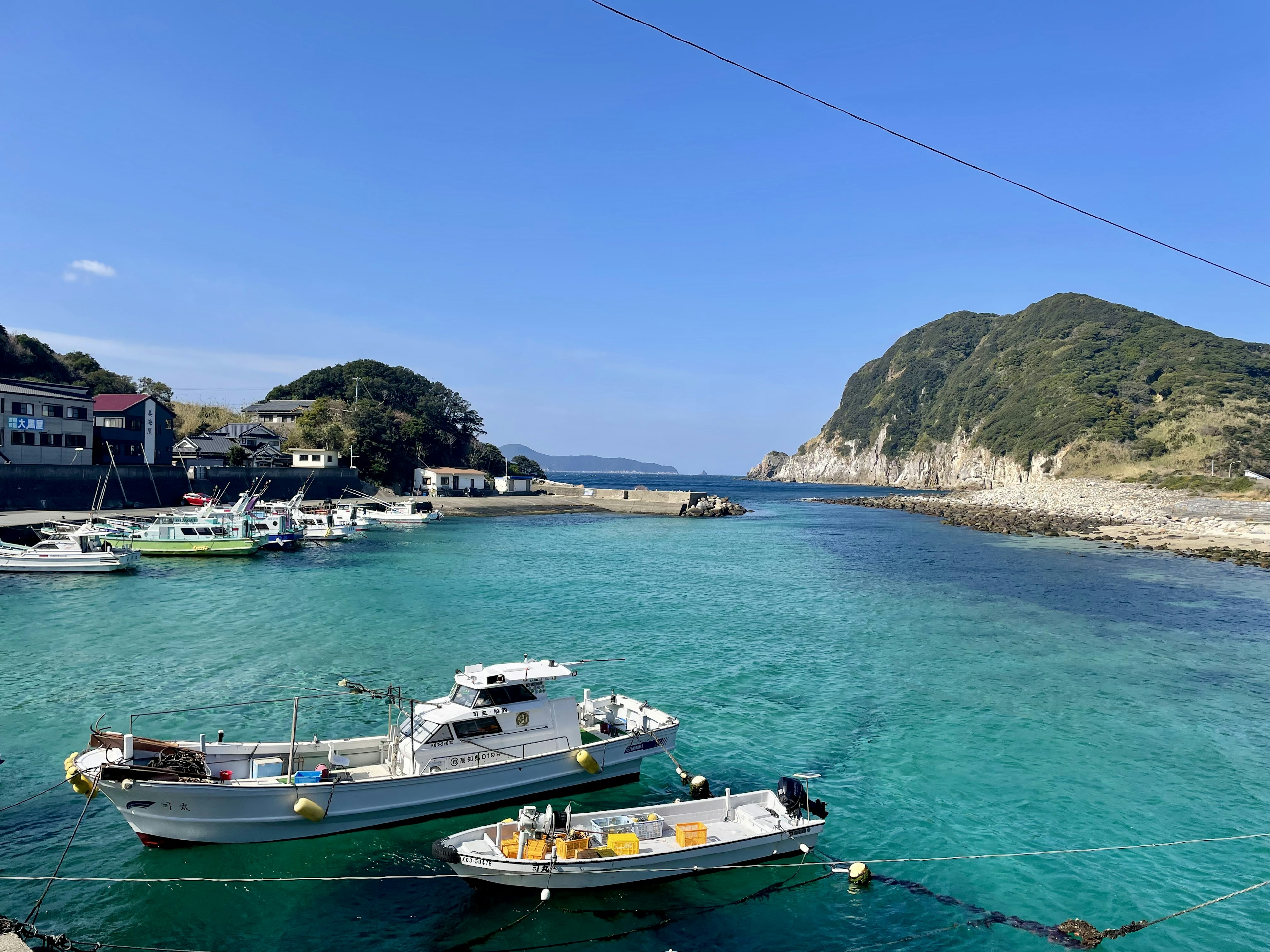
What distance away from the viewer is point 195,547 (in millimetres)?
46312

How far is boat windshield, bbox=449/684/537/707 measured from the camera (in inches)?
575

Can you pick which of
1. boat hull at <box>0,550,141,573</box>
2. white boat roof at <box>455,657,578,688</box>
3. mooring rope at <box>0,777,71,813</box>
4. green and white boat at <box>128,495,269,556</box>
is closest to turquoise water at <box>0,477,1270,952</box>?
mooring rope at <box>0,777,71,813</box>

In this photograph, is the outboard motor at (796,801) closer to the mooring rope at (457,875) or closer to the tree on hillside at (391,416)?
the mooring rope at (457,875)

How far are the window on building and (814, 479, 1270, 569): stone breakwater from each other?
199ft

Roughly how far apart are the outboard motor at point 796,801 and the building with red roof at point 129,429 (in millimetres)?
65659

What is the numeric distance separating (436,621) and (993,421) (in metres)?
179

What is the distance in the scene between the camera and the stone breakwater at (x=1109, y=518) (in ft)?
203

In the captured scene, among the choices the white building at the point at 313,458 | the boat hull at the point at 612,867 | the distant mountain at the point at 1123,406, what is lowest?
the boat hull at the point at 612,867

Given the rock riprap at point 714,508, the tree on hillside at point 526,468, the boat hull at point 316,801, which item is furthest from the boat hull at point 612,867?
the tree on hillside at point 526,468

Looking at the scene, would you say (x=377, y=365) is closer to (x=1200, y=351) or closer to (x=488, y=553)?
(x=488, y=553)

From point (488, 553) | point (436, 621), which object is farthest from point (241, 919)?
point (488, 553)

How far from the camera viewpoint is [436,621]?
30.7 metres

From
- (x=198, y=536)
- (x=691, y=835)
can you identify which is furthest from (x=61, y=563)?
(x=691, y=835)

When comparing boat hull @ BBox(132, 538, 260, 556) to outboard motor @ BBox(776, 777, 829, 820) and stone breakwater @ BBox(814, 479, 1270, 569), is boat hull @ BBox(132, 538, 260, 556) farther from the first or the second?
stone breakwater @ BBox(814, 479, 1270, 569)
